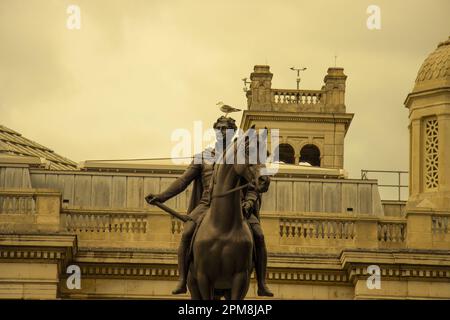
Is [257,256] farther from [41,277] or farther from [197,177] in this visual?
[41,277]

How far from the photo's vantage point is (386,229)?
12012 centimetres

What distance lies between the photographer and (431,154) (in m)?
126

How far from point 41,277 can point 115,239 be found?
452 centimetres

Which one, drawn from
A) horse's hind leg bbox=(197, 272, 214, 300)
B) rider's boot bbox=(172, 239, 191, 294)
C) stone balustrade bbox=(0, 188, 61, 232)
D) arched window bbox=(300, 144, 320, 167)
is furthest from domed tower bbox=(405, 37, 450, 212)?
horse's hind leg bbox=(197, 272, 214, 300)

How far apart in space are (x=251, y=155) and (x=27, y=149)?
192 ft

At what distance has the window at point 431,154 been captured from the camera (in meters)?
126

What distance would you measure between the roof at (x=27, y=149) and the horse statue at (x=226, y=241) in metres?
49.8

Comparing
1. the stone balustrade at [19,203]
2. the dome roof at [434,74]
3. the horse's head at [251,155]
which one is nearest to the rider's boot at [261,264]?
the horse's head at [251,155]

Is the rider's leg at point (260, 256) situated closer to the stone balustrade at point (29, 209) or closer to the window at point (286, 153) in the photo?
the stone balustrade at point (29, 209)

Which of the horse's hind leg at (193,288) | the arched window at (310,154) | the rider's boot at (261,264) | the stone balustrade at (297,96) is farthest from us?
the stone balustrade at (297,96)

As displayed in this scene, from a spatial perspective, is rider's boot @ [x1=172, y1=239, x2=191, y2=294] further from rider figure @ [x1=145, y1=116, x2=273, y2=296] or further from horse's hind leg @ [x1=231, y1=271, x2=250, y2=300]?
horse's hind leg @ [x1=231, y1=271, x2=250, y2=300]

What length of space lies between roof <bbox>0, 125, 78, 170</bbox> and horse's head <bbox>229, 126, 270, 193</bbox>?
166ft

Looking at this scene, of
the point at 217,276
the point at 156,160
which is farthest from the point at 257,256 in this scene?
the point at 156,160

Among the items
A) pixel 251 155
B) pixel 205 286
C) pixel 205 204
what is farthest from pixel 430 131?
pixel 251 155
